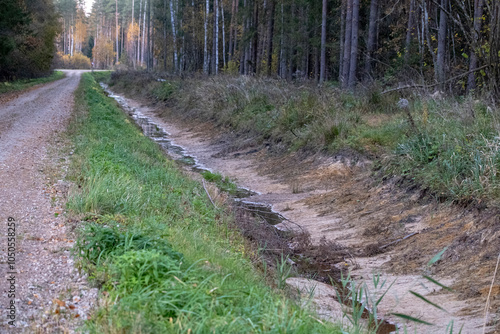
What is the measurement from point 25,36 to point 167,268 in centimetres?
3370

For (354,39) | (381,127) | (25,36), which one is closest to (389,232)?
(381,127)

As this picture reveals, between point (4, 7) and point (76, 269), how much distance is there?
24.4 meters

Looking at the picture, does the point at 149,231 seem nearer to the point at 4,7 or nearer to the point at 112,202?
the point at 112,202

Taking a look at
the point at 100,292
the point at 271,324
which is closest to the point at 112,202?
the point at 100,292

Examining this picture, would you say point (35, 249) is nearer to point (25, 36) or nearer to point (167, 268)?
point (167, 268)

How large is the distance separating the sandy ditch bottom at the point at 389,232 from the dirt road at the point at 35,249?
222 centimetres

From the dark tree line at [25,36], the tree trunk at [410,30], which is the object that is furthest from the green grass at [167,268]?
the dark tree line at [25,36]

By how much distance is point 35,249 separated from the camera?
4531mm

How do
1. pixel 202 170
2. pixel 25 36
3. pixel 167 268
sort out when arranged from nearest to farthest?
pixel 167 268
pixel 202 170
pixel 25 36

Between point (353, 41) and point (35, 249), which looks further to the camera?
point (353, 41)

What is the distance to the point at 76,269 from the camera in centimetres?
412

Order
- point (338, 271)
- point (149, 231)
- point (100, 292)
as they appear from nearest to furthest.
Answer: point (100, 292) → point (149, 231) → point (338, 271)

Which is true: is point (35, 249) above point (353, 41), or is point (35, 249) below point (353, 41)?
below

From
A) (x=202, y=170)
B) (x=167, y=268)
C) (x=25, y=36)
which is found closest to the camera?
(x=167, y=268)
